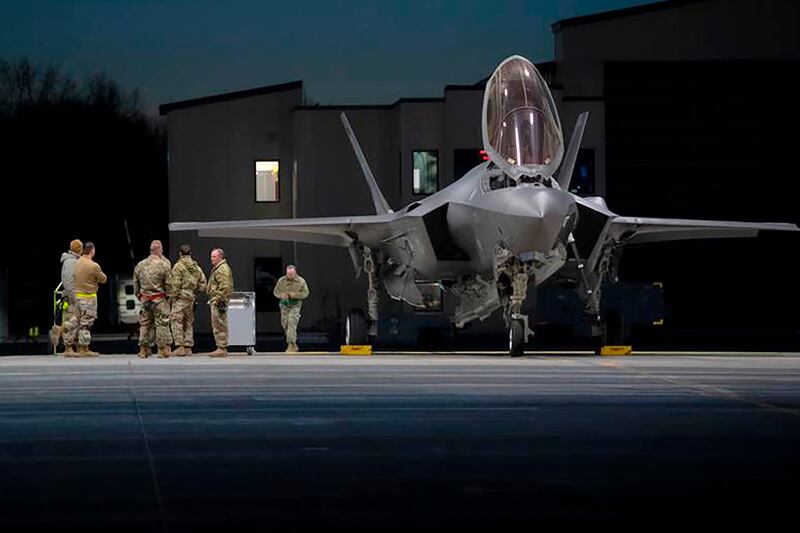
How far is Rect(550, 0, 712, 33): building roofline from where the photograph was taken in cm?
4684

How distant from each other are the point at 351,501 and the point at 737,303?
41872mm

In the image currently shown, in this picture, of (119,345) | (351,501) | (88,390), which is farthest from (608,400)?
(119,345)

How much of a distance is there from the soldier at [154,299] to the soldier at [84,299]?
2.07 feet

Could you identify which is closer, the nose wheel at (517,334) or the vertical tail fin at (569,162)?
the nose wheel at (517,334)

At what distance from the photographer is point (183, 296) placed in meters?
25.1

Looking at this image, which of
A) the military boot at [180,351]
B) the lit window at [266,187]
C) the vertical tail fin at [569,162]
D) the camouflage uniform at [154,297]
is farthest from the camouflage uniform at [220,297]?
the lit window at [266,187]

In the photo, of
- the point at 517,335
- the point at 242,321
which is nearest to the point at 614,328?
the point at 517,335

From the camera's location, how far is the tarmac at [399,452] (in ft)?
25.9

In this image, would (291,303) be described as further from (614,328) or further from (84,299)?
(614,328)

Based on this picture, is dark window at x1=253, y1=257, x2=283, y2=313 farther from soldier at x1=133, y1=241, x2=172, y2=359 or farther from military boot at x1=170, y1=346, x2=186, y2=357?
soldier at x1=133, y1=241, x2=172, y2=359

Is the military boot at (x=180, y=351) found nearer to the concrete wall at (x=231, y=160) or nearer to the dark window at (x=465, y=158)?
the dark window at (x=465, y=158)

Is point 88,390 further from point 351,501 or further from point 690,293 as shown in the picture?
point 690,293

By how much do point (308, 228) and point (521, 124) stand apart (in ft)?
22.7

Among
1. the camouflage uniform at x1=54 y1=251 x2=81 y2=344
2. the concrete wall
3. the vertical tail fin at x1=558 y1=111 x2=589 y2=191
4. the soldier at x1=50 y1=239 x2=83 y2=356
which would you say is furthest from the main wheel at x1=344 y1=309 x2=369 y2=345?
the concrete wall
